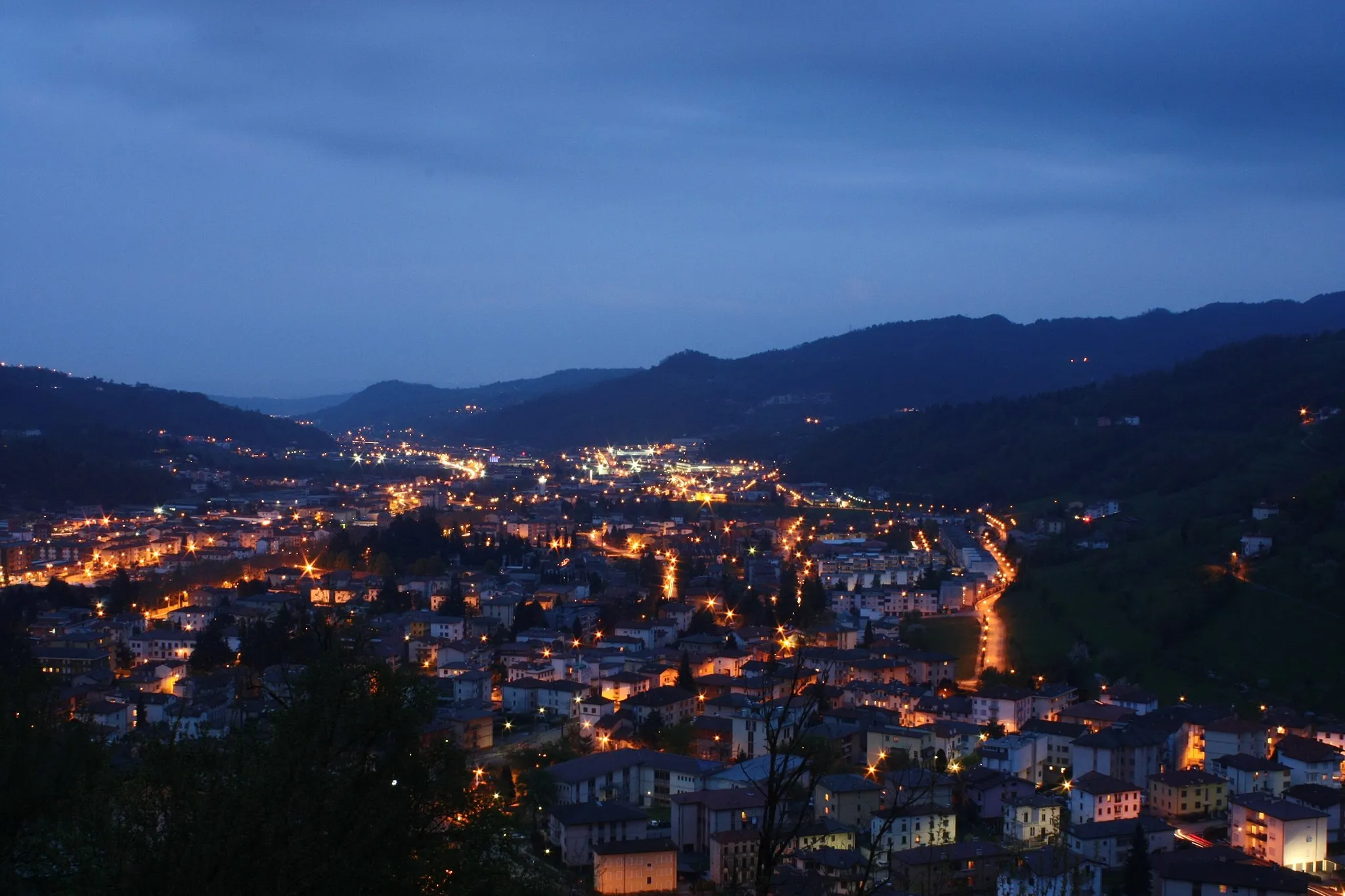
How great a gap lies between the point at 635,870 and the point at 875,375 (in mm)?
51692

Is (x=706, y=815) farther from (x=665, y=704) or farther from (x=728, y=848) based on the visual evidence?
(x=665, y=704)

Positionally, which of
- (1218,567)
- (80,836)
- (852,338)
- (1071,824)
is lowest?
(1071,824)

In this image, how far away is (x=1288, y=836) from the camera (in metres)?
8.05

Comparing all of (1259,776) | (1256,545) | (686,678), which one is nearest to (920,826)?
(1259,776)

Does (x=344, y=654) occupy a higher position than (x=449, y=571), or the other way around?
(x=344, y=654)

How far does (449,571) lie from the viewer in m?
20.3

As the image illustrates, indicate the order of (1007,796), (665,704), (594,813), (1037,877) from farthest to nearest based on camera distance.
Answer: (665,704) < (1007,796) < (594,813) < (1037,877)

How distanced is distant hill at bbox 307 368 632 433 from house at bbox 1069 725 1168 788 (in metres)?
54.1

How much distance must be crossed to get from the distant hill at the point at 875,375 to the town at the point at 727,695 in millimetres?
28616

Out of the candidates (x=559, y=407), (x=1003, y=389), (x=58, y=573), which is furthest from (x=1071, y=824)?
(x=559, y=407)

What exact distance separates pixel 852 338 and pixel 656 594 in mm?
51745

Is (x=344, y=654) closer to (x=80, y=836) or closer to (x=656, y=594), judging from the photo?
(x=80, y=836)

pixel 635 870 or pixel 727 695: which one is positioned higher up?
pixel 727 695

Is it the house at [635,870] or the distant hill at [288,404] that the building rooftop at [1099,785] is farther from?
the distant hill at [288,404]
